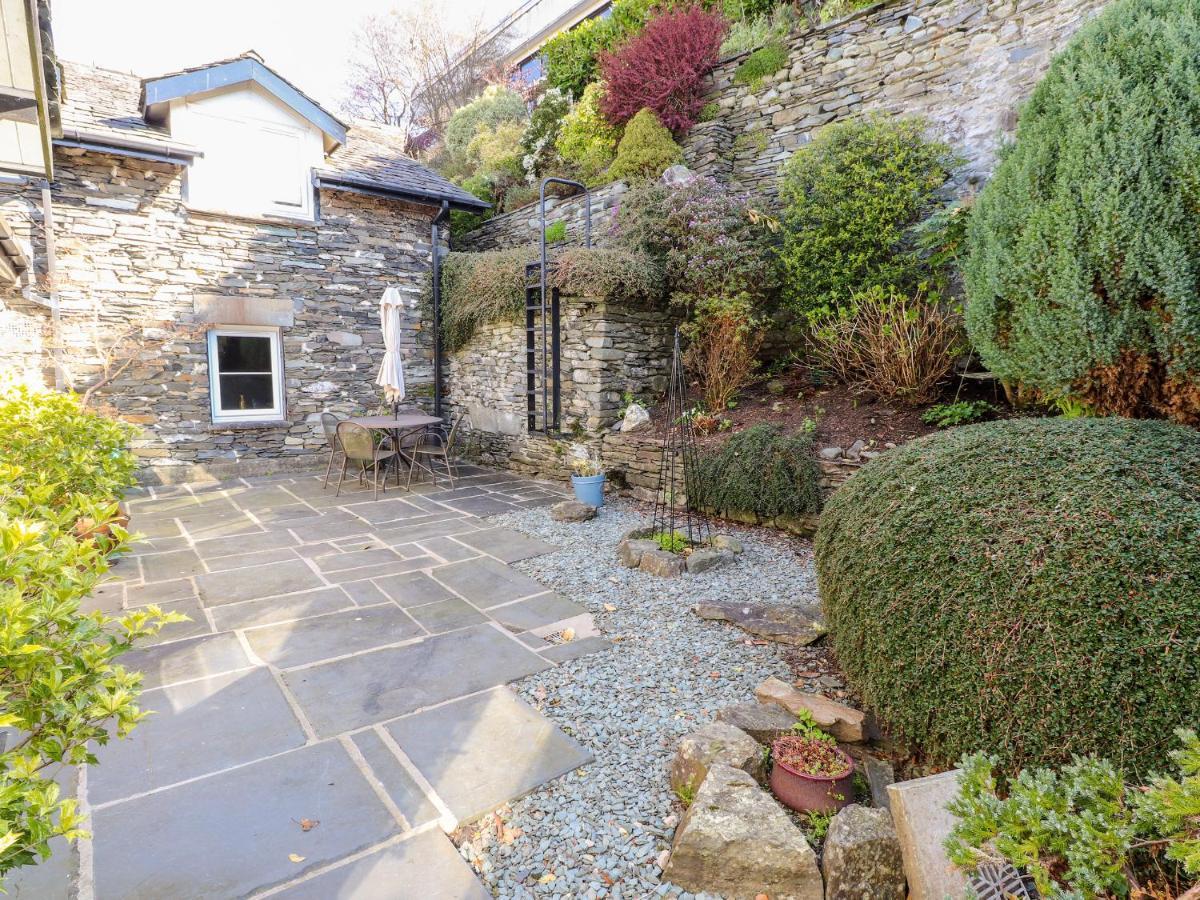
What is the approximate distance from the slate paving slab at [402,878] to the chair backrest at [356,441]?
17.0 feet

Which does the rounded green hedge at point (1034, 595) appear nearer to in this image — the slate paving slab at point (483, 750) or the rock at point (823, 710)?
the rock at point (823, 710)

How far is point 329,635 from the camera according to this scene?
126 inches

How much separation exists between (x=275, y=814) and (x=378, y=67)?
1883cm

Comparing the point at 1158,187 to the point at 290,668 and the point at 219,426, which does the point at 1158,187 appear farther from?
the point at 219,426

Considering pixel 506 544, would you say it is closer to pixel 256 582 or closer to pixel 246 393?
pixel 256 582

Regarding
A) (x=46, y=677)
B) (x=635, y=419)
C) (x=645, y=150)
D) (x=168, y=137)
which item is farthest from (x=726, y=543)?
(x=168, y=137)

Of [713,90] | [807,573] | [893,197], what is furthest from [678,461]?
[713,90]

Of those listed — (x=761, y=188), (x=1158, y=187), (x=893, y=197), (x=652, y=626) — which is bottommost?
(x=652, y=626)

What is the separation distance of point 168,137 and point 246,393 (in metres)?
2.96

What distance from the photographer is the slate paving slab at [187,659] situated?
275cm

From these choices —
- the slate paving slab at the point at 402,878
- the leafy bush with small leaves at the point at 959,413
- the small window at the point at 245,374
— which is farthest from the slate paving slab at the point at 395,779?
the small window at the point at 245,374

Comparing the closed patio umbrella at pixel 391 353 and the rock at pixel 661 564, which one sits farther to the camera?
the closed patio umbrella at pixel 391 353

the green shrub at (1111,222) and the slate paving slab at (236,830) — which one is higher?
the green shrub at (1111,222)

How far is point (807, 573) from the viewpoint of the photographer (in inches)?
159
